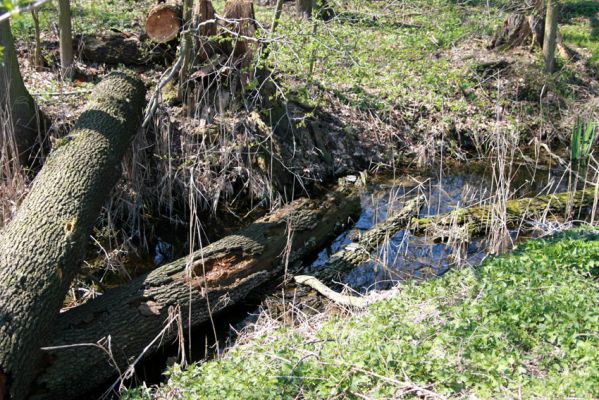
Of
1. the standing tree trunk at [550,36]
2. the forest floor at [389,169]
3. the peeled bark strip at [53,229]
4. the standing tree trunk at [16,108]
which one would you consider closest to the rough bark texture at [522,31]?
the forest floor at [389,169]

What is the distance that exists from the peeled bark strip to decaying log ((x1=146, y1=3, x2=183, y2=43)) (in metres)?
1.50

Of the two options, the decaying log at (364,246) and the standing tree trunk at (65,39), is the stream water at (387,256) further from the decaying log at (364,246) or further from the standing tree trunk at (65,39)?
the standing tree trunk at (65,39)

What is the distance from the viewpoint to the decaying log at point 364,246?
6.86 metres

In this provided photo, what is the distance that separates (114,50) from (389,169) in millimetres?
4803

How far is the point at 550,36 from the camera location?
39.4 feet

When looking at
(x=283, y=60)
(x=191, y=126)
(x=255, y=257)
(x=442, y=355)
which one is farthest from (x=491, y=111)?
(x=442, y=355)

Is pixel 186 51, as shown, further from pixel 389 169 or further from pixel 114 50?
pixel 389 169

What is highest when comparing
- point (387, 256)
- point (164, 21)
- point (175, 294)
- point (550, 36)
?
point (164, 21)

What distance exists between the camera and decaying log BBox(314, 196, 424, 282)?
6.86m

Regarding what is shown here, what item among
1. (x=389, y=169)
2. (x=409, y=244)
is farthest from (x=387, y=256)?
(x=389, y=169)

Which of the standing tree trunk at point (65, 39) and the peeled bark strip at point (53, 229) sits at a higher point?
the standing tree trunk at point (65, 39)

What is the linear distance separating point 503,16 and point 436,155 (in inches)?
216

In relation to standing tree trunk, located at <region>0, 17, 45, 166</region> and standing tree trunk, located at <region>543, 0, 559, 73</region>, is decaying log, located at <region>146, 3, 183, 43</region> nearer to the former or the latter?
standing tree trunk, located at <region>0, 17, 45, 166</region>

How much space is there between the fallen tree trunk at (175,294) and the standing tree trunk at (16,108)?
2378 millimetres
